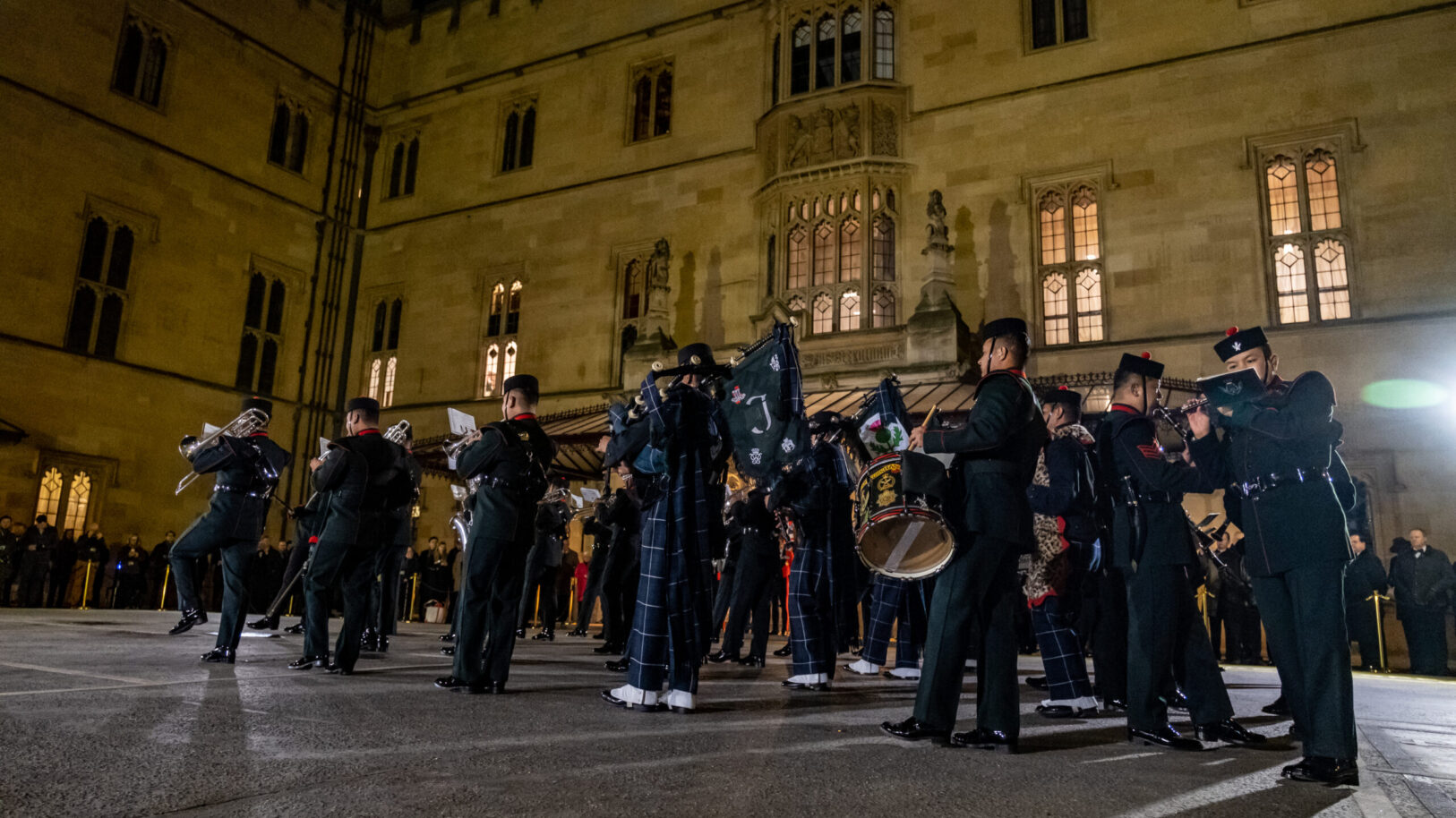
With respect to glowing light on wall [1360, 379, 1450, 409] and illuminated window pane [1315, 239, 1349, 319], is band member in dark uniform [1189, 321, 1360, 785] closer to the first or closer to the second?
glowing light on wall [1360, 379, 1450, 409]

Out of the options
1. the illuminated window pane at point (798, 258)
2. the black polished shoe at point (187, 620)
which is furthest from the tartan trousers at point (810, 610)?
the illuminated window pane at point (798, 258)

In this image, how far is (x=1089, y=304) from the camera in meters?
16.2

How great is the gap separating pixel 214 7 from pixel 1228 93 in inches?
894

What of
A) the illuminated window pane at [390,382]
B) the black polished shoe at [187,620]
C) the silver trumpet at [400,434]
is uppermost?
the illuminated window pane at [390,382]

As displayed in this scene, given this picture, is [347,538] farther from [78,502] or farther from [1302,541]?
[78,502]

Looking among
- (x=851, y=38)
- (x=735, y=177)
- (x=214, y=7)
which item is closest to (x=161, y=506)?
(x=214, y=7)

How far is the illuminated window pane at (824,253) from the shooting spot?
59.4ft

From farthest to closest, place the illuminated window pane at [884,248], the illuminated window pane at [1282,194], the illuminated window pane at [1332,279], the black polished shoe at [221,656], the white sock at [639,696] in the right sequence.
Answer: the illuminated window pane at [884,248] → the illuminated window pane at [1282,194] → the illuminated window pane at [1332,279] → the black polished shoe at [221,656] → the white sock at [639,696]

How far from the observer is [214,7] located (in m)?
22.3

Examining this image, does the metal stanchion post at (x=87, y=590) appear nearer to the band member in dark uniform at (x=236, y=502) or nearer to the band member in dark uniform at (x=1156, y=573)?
the band member in dark uniform at (x=236, y=502)

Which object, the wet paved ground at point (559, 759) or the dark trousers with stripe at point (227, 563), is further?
the dark trousers with stripe at point (227, 563)

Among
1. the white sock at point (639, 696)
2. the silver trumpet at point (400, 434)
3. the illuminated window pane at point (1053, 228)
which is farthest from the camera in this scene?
the illuminated window pane at point (1053, 228)

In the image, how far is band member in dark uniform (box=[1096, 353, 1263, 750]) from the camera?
4383mm

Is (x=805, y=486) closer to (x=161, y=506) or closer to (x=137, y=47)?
(x=161, y=506)
